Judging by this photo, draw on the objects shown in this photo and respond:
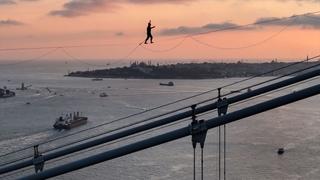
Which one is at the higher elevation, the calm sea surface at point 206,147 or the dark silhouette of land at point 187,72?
the dark silhouette of land at point 187,72

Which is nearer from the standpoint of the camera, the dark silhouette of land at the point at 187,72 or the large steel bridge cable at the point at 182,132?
the large steel bridge cable at the point at 182,132

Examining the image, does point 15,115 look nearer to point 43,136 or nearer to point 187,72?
point 43,136

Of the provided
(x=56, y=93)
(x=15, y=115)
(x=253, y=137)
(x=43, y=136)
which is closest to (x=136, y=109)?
(x=15, y=115)

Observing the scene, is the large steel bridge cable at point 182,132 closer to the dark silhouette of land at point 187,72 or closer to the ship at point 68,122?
the ship at point 68,122

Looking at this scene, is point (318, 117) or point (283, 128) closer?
point (283, 128)

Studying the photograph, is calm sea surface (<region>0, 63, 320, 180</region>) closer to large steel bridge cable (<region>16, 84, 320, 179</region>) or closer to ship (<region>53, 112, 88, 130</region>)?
ship (<region>53, 112, 88, 130</region>)

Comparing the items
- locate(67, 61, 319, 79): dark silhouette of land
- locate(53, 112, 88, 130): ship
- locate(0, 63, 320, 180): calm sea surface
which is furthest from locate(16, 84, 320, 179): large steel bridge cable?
locate(67, 61, 319, 79): dark silhouette of land

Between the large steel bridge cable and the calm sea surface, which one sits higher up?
the large steel bridge cable

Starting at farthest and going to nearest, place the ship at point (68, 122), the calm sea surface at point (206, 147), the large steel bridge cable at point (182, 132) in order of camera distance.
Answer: the ship at point (68, 122), the calm sea surface at point (206, 147), the large steel bridge cable at point (182, 132)

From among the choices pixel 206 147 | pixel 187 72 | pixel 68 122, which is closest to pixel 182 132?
pixel 206 147

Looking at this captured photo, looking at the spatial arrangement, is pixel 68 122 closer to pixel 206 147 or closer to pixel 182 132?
pixel 206 147

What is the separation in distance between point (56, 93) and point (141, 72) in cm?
2818

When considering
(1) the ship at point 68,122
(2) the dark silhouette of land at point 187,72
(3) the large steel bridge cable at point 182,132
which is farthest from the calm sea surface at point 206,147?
(2) the dark silhouette of land at point 187,72

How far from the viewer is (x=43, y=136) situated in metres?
21.1
